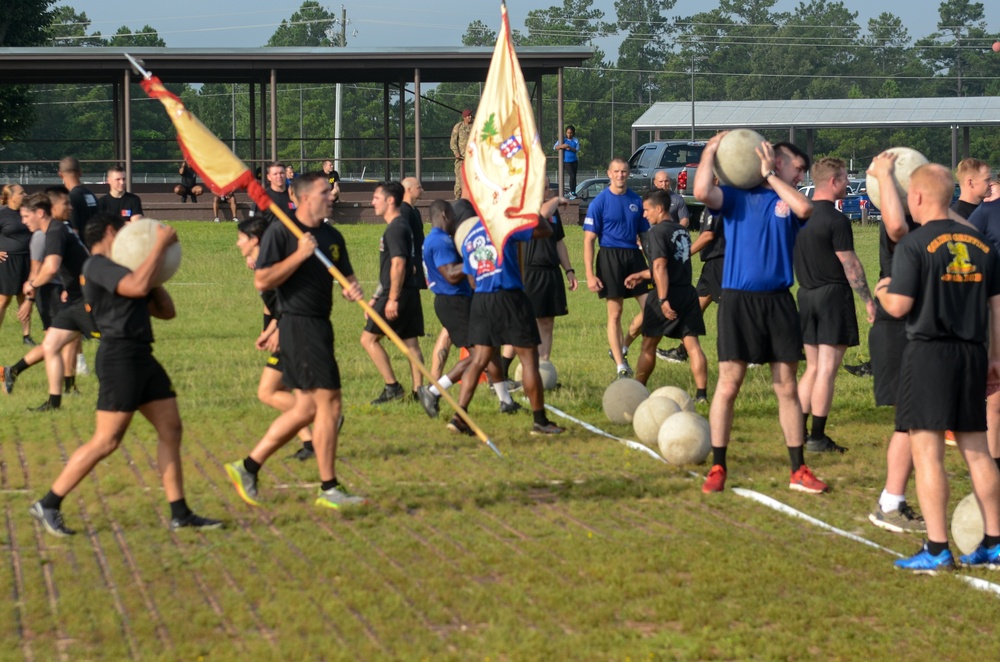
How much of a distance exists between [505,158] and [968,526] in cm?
480

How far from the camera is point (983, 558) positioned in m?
6.95

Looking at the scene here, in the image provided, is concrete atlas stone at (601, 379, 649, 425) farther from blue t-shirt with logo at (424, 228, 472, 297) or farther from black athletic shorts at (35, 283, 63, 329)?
black athletic shorts at (35, 283, 63, 329)

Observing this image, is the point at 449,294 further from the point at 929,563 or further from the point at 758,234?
the point at 929,563

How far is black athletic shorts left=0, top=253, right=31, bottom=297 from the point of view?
593 inches

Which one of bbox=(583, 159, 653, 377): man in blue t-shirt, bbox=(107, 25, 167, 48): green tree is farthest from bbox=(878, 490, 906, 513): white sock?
bbox=(107, 25, 167, 48): green tree

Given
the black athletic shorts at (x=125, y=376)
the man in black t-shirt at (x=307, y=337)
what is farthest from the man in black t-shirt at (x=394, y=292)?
the black athletic shorts at (x=125, y=376)

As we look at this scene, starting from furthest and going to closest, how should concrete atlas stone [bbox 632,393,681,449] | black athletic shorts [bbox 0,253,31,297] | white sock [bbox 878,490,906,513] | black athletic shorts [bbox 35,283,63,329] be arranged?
black athletic shorts [bbox 0,253,31,297]
black athletic shorts [bbox 35,283,63,329]
concrete atlas stone [bbox 632,393,681,449]
white sock [bbox 878,490,906,513]

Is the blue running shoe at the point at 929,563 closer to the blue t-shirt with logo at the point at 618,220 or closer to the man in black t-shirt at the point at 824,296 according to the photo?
the man in black t-shirt at the point at 824,296

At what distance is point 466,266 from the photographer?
35.2 feet

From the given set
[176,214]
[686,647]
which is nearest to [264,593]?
[686,647]

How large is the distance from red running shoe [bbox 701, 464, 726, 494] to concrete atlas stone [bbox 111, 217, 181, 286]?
373cm

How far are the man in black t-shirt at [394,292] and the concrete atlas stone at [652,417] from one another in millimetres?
2101

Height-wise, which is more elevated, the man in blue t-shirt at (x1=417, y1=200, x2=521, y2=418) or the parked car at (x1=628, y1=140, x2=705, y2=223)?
the parked car at (x1=628, y1=140, x2=705, y2=223)

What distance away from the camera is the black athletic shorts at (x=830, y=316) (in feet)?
32.8
